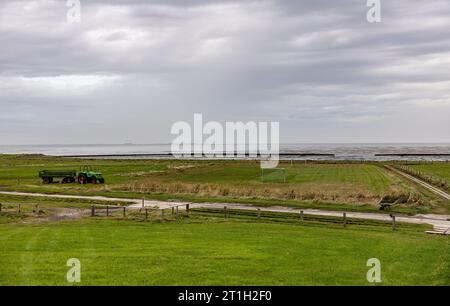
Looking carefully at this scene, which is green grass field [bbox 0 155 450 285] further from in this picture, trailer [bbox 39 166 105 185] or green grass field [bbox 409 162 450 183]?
green grass field [bbox 409 162 450 183]

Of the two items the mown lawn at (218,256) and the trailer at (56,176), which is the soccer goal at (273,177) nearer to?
the trailer at (56,176)

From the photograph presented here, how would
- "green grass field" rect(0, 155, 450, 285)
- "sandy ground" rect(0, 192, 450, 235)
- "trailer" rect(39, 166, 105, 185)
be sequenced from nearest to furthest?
"green grass field" rect(0, 155, 450, 285), "sandy ground" rect(0, 192, 450, 235), "trailer" rect(39, 166, 105, 185)

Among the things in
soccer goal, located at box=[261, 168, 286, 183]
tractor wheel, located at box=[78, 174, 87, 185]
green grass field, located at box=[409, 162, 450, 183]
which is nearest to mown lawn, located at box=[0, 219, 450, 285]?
tractor wheel, located at box=[78, 174, 87, 185]

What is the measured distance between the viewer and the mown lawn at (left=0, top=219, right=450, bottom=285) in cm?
1636

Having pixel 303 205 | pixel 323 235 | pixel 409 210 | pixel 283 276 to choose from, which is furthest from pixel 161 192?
pixel 283 276

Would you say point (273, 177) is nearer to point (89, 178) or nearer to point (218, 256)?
point (89, 178)

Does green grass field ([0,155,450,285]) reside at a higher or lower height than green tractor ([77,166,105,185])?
lower

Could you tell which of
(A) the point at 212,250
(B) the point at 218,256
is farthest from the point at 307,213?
(B) the point at 218,256

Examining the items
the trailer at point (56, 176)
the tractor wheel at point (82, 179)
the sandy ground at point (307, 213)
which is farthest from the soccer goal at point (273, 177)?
the sandy ground at point (307, 213)

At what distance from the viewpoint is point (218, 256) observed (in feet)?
65.1

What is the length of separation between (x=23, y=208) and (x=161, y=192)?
1893cm

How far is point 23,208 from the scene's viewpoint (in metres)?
40.1

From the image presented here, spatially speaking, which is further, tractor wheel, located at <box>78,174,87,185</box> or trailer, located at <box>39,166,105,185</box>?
trailer, located at <box>39,166,105,185</box>
